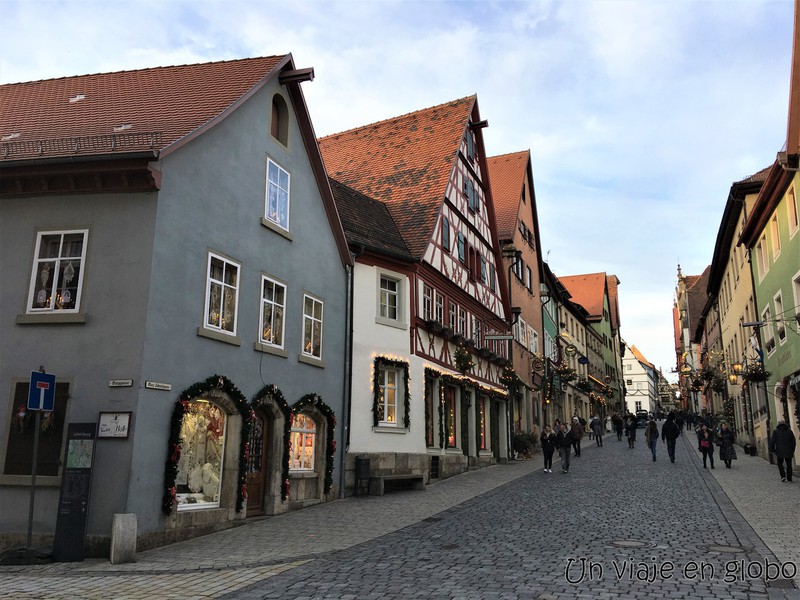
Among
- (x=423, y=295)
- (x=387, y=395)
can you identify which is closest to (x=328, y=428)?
(x=387, y=395)

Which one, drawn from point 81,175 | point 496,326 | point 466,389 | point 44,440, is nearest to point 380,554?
point 44,440

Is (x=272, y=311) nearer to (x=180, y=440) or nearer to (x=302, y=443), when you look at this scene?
(x=302, y=443)

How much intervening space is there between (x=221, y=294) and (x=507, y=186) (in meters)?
24.6

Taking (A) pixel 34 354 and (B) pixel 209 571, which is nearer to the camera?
(B) pixel 209 571

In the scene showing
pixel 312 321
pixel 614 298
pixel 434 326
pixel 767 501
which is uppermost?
pixel 614 298

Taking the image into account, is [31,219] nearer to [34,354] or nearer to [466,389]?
[34,354]

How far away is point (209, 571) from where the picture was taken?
29.8 ft

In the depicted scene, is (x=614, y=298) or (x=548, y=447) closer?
(x=548, y=447)

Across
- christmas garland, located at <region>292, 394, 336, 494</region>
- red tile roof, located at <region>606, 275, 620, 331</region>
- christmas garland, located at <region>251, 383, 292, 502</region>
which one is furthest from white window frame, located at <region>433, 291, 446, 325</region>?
red tile roof, located at <region>606, 275, 620, 331</region>

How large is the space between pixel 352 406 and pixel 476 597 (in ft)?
35.7

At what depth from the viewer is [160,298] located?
1159 cm

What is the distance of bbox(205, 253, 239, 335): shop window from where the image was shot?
42.3 ft

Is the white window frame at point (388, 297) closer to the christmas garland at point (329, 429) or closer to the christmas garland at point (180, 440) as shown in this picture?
the christmas garland at point (329, 429)

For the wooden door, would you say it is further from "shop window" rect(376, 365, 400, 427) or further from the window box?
the window box
